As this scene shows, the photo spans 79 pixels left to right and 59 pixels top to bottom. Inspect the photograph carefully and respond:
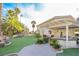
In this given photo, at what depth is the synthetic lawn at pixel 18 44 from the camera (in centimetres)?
213

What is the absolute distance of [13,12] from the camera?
2.16 metres

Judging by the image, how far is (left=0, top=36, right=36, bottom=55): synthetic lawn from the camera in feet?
6.99

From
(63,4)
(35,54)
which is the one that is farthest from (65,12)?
(35,54)

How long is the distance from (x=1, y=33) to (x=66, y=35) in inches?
21.8

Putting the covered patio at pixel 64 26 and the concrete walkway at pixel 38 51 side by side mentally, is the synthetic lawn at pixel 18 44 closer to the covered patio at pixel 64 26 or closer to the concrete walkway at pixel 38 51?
the concrete walkway at pixel 38 51

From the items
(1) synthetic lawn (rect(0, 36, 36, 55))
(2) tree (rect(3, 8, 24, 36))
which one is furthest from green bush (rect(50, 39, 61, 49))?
(2) tree (rect(3, 8, 24, 36))

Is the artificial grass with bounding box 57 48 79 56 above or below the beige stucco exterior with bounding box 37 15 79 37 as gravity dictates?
below

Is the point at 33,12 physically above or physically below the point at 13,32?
above

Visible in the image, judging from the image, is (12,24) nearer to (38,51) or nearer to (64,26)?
(38,51)

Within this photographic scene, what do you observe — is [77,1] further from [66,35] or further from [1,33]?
[1,33]

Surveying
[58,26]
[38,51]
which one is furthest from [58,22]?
[38,51]

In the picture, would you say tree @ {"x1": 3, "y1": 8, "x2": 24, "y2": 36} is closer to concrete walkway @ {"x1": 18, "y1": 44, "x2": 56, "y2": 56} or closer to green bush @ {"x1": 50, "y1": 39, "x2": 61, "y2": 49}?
concrete walkway @ {"x1": 18, "y1": 44, "x2": 56, "y2": 56}

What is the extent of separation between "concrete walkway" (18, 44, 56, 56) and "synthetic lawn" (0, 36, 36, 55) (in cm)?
4

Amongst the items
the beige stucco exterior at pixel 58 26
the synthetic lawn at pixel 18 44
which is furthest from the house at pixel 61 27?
the synthetic lawn at pixel 18 44
